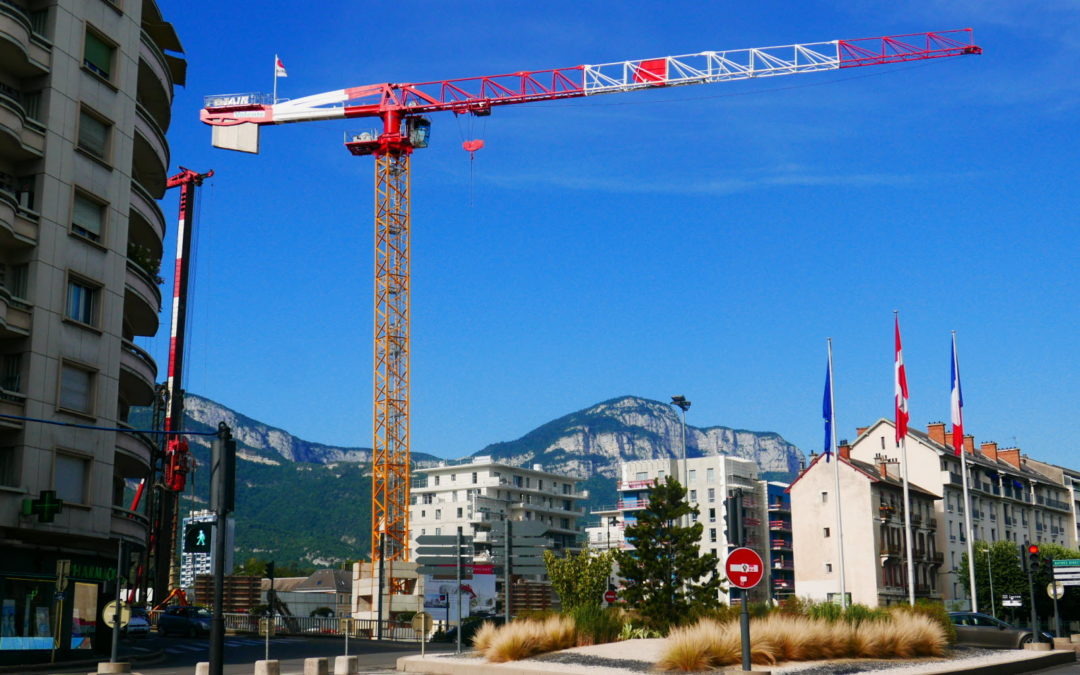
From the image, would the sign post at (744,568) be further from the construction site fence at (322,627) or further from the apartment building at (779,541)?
the apartment building at (779,541)

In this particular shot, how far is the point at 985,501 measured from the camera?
313ft

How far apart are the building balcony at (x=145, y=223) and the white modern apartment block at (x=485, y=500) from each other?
95.1 meters

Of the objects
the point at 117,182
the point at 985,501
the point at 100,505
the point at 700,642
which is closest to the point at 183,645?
the point at 100,505

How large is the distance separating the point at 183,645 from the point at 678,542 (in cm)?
1978

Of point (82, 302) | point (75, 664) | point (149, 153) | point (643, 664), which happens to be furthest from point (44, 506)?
point (643, 664)

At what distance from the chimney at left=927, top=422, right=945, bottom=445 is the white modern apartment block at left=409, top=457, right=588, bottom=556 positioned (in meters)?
53.7

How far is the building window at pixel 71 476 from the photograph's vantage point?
111 ft

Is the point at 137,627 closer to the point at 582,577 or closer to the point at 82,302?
the point at 82,302

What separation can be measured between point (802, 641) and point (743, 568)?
586 cm

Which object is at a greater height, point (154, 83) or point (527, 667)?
point (154, 83)

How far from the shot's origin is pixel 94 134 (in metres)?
36.8

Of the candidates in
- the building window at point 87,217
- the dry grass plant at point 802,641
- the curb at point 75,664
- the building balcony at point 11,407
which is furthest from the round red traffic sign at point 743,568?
the building window at point 87,217

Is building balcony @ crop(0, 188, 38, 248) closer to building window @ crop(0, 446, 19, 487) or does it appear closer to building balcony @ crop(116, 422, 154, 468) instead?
building window @ crop(0, 446, 19, 487)

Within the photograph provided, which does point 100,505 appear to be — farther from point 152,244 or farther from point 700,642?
point 700,642
